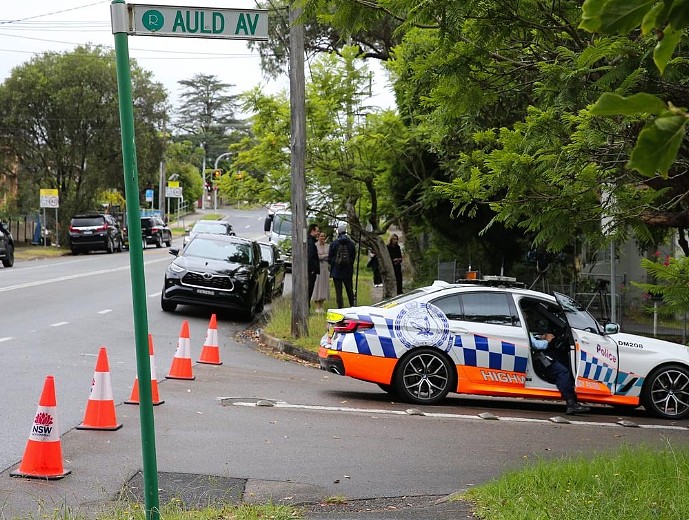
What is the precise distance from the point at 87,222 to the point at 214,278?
A: 28.5 m

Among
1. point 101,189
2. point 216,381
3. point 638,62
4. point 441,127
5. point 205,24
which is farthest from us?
point 101,189

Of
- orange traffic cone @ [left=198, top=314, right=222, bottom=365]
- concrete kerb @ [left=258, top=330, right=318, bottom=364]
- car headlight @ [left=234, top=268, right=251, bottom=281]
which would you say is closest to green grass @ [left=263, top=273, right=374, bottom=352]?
concrete kerb @ [left=258, top=330, right=318, bottom=364]

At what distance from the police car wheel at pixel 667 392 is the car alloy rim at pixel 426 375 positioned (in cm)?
242

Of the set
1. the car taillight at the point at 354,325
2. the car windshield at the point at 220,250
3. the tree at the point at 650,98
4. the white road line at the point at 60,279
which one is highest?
the tree at the point at 650,98

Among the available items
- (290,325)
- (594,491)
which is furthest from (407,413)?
(290,325)

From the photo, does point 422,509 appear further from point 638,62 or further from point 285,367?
point 285,367

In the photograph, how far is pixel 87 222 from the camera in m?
46.3

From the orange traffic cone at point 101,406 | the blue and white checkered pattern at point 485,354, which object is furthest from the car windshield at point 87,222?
the orange traffic cone at point 101,406

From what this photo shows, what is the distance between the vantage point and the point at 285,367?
14383 mm

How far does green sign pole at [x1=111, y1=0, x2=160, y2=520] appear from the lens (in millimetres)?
4379

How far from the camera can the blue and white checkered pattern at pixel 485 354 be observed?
1133 centimetres

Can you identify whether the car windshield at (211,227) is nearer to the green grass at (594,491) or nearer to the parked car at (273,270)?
the parked car at (273,270)

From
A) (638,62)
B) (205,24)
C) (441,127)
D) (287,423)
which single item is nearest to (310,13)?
(441,127)

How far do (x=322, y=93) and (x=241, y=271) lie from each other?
14.1ft
